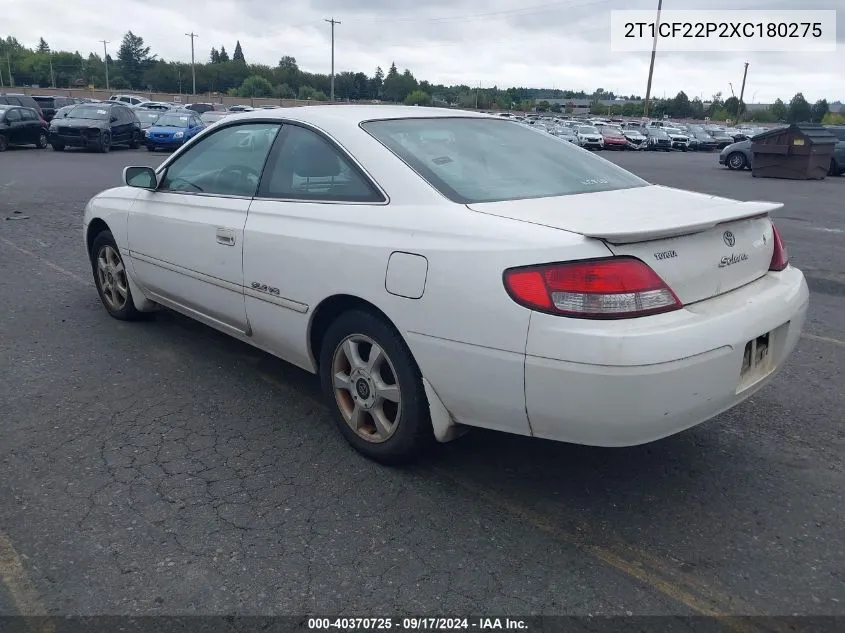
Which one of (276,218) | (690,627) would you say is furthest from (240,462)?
(690,627)

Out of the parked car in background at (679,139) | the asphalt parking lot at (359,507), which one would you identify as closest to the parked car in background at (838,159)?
the parked car in background at (679,139)

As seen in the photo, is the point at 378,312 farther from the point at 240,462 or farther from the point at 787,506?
the point at 787,506

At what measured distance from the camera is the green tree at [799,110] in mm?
86238

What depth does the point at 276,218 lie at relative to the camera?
3.66 m

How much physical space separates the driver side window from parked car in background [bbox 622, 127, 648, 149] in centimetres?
4009

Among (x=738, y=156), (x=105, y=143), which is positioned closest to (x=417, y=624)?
(x=105, y=143)

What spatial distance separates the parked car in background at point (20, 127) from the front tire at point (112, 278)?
21.0 meters

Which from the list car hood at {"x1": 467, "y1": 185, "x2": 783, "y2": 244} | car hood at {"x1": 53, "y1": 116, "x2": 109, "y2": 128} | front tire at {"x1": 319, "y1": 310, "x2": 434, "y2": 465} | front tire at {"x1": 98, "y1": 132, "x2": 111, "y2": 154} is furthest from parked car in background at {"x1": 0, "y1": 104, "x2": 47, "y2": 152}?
car hood at {"x1": 467, "y1": 185, "x2": 783, "y2": 244}

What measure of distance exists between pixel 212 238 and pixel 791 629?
321 centimetres

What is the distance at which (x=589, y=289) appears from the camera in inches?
102

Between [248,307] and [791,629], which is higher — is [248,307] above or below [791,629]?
above

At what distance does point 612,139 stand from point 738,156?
1404 centimetres

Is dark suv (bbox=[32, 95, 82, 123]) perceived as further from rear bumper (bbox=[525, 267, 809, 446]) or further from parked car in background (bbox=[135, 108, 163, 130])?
rear bumper (bbox=[525, 267, 809, 446])

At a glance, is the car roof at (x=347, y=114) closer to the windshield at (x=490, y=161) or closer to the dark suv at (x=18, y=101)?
the windshield at (x=490, y=161)
